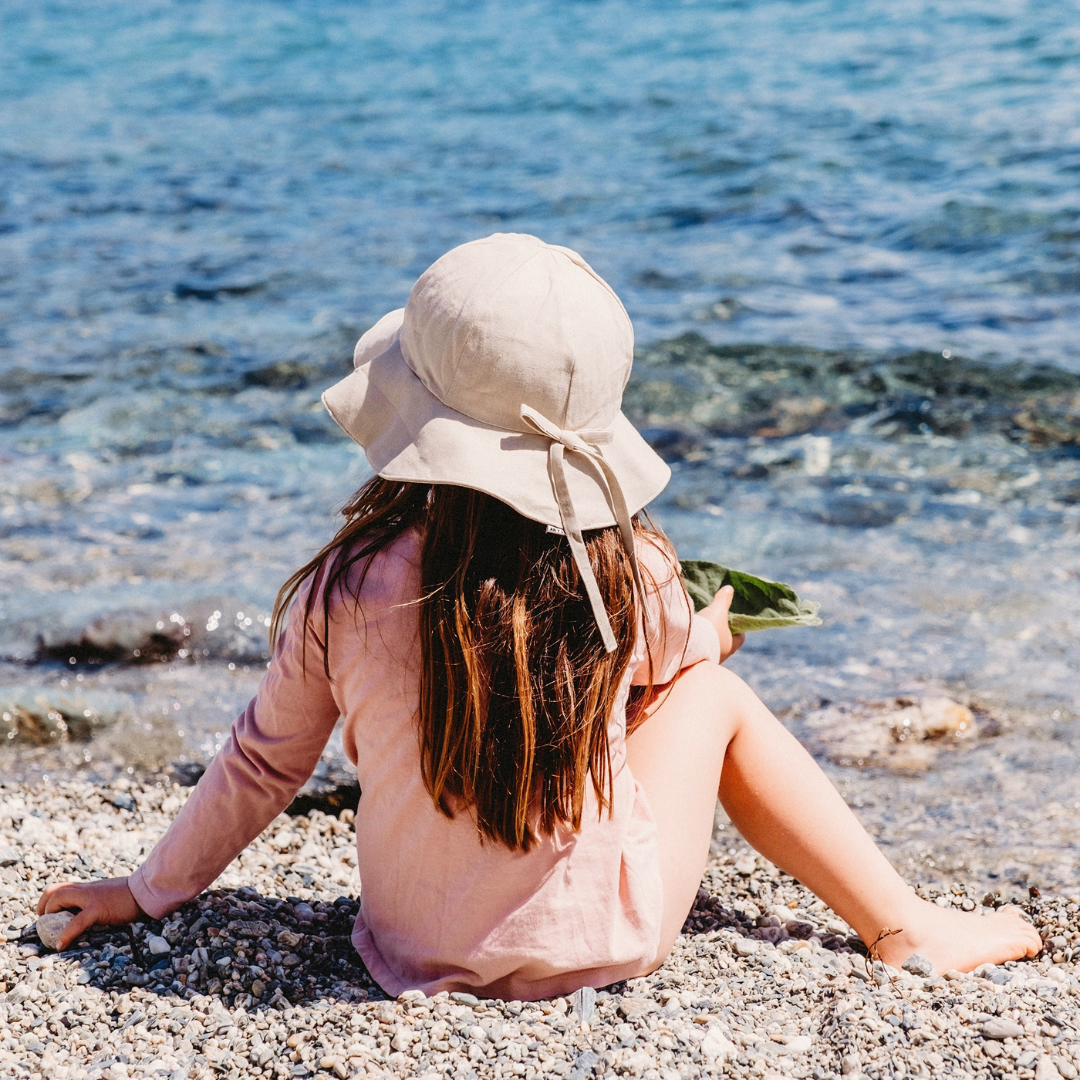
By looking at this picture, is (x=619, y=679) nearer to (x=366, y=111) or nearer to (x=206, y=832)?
(x=206, y=832)

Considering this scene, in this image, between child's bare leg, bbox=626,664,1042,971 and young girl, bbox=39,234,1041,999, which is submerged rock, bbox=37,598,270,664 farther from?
child's bare leg, bbox=626,664,1042,971

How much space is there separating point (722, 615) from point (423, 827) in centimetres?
85

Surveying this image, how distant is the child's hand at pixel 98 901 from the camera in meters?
2.38

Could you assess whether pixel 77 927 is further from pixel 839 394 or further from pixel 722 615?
pixel 839 394

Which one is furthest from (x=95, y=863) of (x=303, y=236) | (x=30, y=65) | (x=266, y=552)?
(x=30, y=65)

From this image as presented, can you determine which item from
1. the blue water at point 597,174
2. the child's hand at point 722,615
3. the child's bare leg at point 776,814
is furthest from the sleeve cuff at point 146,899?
the blue water at point 597,174

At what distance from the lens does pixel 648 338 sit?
746 centimetres

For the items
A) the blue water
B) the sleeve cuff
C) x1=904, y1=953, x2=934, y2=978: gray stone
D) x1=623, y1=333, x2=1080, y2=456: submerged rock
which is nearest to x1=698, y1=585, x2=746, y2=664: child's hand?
x1=904, y1=953, x2=934, y2=978: gray stone

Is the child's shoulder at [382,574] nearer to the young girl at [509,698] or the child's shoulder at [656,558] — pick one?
the young girl at [509,698]

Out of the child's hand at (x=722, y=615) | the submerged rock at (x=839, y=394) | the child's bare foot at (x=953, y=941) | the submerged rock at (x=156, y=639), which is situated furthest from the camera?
the submerged rock at (x=839, y=394)

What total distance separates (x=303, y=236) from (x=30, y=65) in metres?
11.7

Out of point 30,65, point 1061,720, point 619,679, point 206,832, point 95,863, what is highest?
point 30,65

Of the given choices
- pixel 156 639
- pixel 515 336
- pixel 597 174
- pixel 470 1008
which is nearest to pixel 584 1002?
pixel 470 1008

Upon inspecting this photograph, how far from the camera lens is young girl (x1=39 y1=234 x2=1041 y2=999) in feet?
6.15
